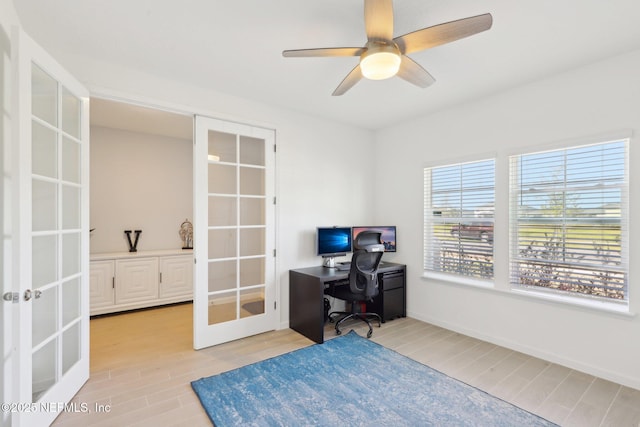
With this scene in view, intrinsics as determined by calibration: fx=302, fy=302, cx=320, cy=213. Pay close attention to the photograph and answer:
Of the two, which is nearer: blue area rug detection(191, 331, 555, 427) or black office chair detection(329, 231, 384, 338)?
blue area rug detection(191, 331, 555, 427)

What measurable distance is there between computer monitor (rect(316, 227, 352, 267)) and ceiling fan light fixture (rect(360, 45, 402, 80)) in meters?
2.16

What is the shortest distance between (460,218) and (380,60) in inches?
95.3

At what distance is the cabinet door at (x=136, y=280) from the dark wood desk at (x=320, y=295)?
7.06ft

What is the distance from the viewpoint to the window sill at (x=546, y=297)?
244 cm

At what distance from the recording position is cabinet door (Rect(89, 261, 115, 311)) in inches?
152

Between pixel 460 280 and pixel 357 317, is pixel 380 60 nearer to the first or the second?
pixel 460 280

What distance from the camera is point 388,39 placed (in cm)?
173

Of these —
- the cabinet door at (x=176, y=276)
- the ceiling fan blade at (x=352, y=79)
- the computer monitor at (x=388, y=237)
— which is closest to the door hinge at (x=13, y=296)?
the ceiling fan blade at (x=352, y=79)

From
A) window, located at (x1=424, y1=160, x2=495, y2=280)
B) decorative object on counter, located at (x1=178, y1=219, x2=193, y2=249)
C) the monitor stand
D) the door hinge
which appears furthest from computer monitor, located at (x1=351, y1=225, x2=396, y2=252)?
the door hinge

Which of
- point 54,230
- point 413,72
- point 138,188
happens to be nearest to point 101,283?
point 138,188

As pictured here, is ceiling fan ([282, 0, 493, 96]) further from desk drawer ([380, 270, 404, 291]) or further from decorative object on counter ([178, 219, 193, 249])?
decorative object on counter ([178, 219, 193, 249])

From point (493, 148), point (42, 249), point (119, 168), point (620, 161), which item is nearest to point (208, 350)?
point (42, 249)

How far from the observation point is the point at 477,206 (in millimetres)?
3402

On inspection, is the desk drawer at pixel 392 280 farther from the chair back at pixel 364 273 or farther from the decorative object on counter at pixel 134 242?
the decorative object on counter at pixel 134 242
